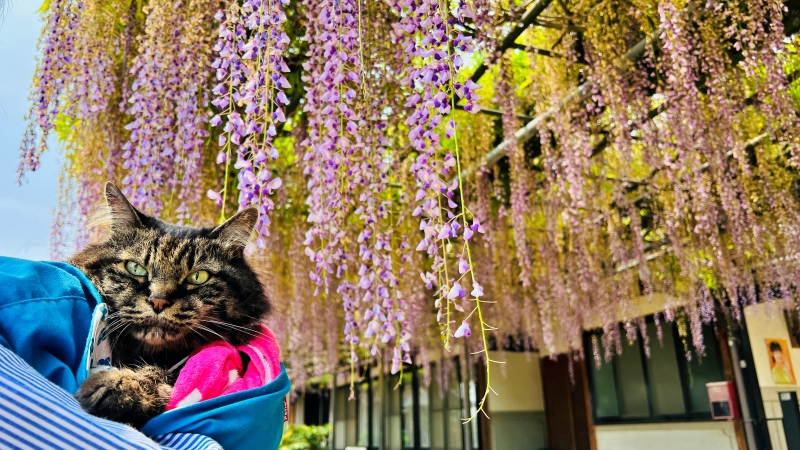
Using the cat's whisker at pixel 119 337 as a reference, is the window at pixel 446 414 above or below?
below

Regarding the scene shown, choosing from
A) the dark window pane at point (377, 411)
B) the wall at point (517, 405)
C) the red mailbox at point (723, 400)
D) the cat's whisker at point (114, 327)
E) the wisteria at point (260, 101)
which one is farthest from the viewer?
the dark window pane at point (377, 411)

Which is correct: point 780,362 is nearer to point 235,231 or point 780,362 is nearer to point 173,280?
point 235,231

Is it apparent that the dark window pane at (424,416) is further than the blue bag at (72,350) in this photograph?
Yes

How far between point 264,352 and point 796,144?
147 inches

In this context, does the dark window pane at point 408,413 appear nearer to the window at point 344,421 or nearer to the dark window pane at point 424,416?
the dark window pane at point 424,416

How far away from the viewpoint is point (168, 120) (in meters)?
2.36

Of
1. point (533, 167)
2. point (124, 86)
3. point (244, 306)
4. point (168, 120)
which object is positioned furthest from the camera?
point (533, 167)

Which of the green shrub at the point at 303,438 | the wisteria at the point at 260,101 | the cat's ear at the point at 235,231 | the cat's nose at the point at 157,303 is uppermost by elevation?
the wisteria at the point at 260,101

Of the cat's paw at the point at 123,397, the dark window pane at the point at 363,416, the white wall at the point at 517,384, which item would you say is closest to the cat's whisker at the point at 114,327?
the cat's paw at the point at 123,397

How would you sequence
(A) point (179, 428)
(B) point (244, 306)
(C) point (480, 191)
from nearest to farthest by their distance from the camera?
(A) point (179, 428)
(B) point (244, 306)
(C) point (480, 191)

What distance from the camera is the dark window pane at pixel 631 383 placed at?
725cm

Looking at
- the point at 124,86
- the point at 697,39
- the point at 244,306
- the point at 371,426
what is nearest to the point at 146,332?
the point at 244,306

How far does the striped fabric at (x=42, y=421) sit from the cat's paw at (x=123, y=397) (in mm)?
56

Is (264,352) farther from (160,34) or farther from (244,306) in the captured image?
(160,34)
